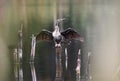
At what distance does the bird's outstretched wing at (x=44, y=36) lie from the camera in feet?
5.16

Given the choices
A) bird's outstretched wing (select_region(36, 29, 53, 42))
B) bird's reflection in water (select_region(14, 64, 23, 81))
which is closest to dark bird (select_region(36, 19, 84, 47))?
bird's outstretched wing (select_region(36, 29, 53, 42))

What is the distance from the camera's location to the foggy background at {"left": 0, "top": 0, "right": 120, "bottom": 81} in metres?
1.58

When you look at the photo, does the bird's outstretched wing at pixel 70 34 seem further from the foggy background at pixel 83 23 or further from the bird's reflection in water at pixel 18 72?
the bird's reflection in water at pixel 18 72

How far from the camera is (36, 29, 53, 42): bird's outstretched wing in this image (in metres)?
1.57

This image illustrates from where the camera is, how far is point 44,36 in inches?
62.2

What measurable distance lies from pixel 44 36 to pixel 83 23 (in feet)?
1.17

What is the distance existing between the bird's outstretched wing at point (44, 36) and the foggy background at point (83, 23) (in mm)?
36

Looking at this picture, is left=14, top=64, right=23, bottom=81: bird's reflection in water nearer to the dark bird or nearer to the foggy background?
the foggy background

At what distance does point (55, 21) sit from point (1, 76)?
673 mm

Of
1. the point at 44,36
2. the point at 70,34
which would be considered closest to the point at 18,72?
the point at 44,36

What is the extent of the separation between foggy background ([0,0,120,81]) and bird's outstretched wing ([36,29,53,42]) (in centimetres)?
4


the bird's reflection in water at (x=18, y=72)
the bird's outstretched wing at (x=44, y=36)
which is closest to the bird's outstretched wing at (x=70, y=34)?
the bird's outstretched wing at (x=44, y=36)

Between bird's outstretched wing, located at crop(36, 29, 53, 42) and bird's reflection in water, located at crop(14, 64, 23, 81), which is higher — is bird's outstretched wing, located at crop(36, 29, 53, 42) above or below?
above

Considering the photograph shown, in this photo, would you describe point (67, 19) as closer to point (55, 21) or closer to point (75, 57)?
point (55, 21)
